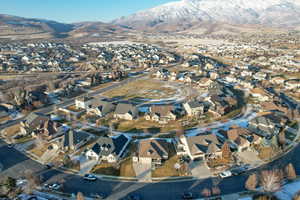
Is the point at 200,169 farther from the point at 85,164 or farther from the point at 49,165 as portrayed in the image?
the point at 49,165

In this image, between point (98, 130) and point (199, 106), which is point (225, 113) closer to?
point (199, 106)

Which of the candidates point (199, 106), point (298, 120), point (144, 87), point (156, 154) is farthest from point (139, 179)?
point (144, 87)

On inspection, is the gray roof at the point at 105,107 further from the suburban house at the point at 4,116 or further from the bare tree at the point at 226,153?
the bare tree at the point at 226,153

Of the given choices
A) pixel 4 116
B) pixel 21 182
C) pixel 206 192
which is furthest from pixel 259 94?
pixel 4 116

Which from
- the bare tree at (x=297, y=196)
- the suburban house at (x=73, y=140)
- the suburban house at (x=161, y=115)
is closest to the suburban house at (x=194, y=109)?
the suburban house at (x=161, y=115)

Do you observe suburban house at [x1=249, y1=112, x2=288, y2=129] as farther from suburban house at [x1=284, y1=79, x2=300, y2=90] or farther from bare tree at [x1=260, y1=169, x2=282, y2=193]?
suburban house at [x1=284, y1=79, x2=300, y2=90]

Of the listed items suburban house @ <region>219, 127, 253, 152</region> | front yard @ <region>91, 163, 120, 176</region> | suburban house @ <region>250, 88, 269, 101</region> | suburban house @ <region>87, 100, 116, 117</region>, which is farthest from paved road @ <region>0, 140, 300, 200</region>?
suburban house @ <region>250, 88, 269, 101</region>
